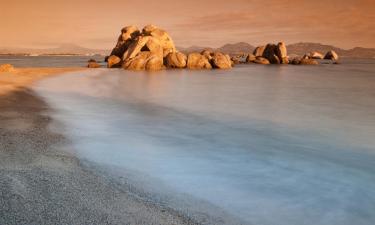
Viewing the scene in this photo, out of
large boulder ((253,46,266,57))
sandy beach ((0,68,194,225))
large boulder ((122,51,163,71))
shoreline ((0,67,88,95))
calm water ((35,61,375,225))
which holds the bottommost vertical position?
calm water ((35,61,375,225))

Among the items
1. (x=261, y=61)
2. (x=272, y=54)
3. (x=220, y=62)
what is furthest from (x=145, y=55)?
(x=272, y=54)

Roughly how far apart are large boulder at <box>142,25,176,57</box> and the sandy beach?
5010 centimetres

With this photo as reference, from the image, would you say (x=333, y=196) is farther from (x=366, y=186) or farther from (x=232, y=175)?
(x=232, y=175)

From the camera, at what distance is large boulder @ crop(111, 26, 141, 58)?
207 feet

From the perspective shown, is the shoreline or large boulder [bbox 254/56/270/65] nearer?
the shoreline

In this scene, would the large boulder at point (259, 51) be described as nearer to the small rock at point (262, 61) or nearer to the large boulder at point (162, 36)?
the small rock at point (262, 61)

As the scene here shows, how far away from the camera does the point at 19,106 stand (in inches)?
541

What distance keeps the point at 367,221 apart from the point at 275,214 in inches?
44.4

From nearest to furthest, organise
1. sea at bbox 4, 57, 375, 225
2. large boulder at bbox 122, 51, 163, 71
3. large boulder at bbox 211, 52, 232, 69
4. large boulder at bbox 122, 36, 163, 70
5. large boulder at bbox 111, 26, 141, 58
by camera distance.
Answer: sea at bbox 4, 57, 375, 225, large boulder at bbox 122, 51, 163, 71, large boulder at bbox 122, 36, 163, 70, large boulder at bbox 211, 52, 232, 69, large boulder at bbox 111, 26, 141, 58

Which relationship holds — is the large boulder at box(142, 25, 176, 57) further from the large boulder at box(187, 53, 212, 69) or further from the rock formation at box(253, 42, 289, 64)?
the rock formation at box(253, 42, 289, 64)

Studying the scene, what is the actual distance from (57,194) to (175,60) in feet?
163

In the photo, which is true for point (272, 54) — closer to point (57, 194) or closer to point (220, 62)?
point (220, 62)

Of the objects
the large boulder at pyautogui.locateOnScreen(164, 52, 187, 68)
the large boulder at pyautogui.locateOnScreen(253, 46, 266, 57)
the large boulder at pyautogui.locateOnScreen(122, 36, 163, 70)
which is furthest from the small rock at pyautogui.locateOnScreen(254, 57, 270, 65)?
the large boulder at pyautogui.locateOnScreen(122, 36, 163, 70)

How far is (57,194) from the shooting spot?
500 cm
